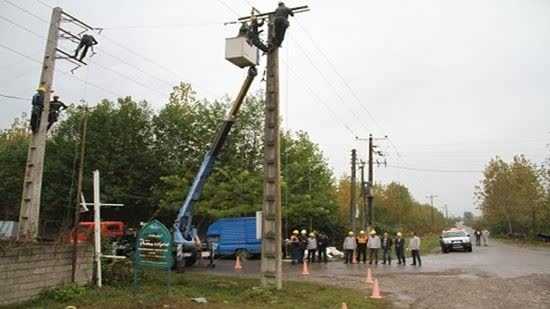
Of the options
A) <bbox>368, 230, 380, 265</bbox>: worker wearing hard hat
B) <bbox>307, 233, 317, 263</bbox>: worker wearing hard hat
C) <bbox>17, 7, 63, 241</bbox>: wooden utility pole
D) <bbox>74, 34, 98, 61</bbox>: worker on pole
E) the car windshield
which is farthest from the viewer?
the car windshield

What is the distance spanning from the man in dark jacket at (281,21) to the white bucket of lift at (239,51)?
835 mm

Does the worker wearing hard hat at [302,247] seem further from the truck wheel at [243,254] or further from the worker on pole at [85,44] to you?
the worker on pole at [85,44]

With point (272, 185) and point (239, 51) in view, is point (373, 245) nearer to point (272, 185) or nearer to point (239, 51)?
point (272, 185)

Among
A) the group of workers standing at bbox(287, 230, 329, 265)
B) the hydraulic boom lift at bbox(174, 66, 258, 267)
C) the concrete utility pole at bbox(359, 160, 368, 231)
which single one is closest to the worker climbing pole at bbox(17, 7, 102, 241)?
the hydraulic boom lift at bbox(174, 66, 258, 267)

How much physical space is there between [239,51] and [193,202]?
7945 millimetres

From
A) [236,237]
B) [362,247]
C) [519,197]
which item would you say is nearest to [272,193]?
[362,247]

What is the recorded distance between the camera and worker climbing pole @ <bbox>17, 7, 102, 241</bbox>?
15.6m

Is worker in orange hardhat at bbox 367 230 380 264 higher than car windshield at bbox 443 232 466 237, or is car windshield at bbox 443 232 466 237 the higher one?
car windshield at bbox 443 232 466 237

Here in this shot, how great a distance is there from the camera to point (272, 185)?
15.6 meters

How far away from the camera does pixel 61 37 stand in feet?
59.2

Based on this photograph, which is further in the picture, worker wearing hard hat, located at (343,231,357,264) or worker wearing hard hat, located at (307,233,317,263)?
worker wearing hard hat, located at (307,233,317,263)

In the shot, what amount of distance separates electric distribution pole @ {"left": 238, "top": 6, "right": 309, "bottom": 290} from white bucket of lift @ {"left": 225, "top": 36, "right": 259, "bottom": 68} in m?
0.56

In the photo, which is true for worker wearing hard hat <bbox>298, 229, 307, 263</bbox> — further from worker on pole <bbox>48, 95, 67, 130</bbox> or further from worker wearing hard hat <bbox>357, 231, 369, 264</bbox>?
worker on pole <bbox>48, 95, 67, 130</bbox>

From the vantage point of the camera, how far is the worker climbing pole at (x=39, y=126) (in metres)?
15.6
